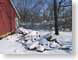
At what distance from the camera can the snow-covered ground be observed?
4.10 ft

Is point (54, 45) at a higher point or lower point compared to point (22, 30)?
lower

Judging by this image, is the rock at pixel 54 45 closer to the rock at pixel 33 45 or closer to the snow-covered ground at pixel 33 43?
the snow-covered ground at pixel 33 43

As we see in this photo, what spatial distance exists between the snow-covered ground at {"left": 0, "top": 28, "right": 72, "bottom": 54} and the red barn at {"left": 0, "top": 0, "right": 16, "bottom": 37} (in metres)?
0.06

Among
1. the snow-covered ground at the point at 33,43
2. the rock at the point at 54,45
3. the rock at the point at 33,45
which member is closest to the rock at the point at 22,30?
the snow-covered ground at the point at 33,43

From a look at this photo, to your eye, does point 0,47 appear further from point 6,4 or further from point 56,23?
point 56,23

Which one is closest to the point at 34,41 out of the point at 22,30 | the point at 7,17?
the point at 22,30

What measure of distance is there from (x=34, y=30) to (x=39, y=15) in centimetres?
14

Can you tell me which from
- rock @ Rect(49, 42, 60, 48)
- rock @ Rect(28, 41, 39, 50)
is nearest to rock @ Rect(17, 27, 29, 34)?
rock @ Rect(28, 41, 39, 50)

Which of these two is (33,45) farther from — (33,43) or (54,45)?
(54,45)

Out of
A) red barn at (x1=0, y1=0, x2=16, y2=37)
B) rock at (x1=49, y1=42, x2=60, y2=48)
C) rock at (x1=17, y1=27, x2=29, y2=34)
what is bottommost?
rock at (x1=49, y1=42, x2=60, y2=48)

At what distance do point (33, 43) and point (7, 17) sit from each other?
1.07 feet

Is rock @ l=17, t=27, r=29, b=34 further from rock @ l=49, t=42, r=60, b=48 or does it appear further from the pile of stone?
rock @ l=49, t=42, r=60, b=48

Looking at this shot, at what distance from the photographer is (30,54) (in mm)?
1270

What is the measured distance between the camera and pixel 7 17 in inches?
50.4
